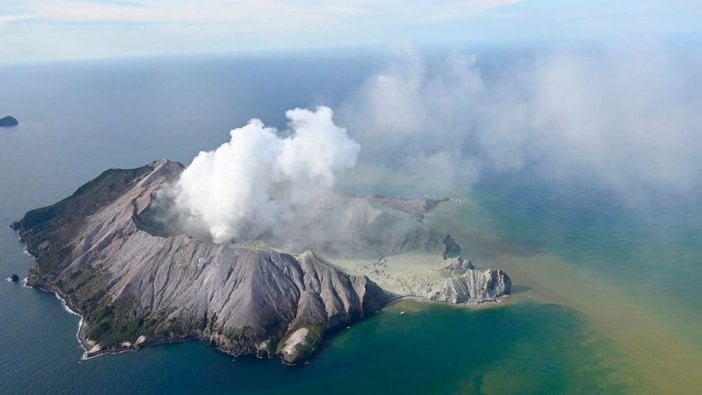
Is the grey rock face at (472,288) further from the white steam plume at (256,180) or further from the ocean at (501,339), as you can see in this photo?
the white steam plume at (256,180)

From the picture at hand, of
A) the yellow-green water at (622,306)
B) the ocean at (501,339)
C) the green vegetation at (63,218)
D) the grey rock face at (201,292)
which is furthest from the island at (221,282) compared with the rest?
the yellow-green water at (622,306)

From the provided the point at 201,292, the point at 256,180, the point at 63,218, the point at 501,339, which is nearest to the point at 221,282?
the point at 201,292

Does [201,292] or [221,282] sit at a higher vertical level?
[221,282]

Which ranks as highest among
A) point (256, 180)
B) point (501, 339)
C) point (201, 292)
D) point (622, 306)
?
point (256, 180)

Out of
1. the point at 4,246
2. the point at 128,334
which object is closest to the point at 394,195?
the point at 128,334

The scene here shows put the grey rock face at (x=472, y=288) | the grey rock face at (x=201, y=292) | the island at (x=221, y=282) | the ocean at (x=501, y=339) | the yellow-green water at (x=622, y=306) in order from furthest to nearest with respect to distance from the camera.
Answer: the grey rock face at (x=472, y=288)
the island at (x=221, y=282)
the grey rock face at (x=201, y=292)
the yellow-green water at (x=622, y=306)
the ocean at (x=501, y=339)

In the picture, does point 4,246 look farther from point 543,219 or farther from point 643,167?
point 643,167

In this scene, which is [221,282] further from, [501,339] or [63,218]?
[63,218]
